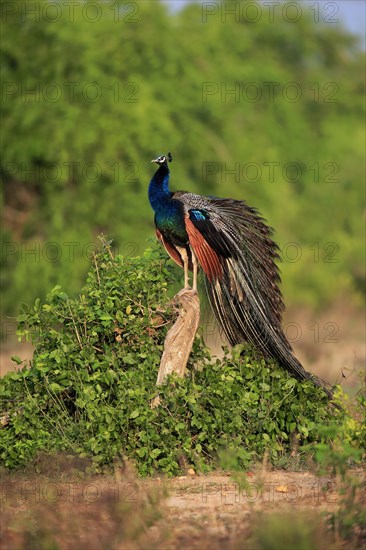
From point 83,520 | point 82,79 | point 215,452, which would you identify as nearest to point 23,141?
point 82,79

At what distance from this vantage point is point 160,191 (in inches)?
328

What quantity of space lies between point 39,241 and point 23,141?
1731mm

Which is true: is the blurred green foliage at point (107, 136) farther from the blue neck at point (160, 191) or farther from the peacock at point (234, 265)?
the peacock at point (234, 265)

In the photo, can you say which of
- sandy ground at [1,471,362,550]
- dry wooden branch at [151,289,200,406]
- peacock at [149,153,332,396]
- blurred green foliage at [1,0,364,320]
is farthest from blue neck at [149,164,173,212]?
blurred green foliage at [1,0,364,320]

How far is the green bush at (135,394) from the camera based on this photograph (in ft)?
24.0

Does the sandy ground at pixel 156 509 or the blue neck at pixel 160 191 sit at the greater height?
the blue neck at pixel 160 191

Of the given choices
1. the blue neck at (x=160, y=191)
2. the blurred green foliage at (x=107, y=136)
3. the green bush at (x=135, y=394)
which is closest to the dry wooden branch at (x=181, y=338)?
the green bush at (x=135, y=394)

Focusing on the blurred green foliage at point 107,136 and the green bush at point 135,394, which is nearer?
the green bush at point 135,394

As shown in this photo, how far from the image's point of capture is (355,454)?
5.89m

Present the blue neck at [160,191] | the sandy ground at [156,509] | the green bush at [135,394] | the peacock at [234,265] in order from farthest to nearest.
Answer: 1. the blue neck at [160,191]
2. the peacock at [234,265]
3. the green bush at [135,394]
4. the sandy ground at [156,509]

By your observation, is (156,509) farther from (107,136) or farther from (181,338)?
(107,136)

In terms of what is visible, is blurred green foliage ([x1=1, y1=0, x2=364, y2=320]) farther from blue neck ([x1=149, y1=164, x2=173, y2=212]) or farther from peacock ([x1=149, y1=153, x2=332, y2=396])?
peacock ([x1=149, y1=153, x2=332, y2=396])

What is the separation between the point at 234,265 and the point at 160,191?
0.89 m

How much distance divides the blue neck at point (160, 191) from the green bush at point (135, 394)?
0.44 metres
